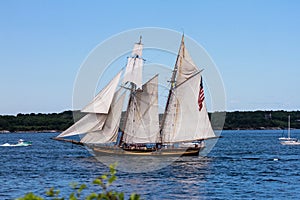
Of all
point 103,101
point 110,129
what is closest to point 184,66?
point 103,101

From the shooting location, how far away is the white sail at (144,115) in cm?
6450

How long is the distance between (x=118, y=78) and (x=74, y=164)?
11.7m

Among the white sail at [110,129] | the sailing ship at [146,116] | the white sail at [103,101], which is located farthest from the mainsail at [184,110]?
the white sail at [103,101]

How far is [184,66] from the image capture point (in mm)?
66000

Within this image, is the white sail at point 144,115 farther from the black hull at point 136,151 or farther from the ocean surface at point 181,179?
the ocean surface at point 181,179

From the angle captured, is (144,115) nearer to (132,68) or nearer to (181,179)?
(132,68)

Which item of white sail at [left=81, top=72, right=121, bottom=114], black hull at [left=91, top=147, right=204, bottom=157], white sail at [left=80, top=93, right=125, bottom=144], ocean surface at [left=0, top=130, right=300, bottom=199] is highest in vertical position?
white sail at [left=81, top=72, right=121, bottom=114]

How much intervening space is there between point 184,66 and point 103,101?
11.0 meters

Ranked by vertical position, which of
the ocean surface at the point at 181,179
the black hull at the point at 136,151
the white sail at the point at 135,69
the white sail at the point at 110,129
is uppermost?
the white sail at the point at 135,69

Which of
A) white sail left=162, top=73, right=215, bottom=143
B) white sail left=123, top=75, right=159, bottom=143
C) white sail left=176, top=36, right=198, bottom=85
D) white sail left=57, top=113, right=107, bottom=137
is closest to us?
white sail left=57, top=113, right=107, bottom=137

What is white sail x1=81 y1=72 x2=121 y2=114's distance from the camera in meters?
62.7

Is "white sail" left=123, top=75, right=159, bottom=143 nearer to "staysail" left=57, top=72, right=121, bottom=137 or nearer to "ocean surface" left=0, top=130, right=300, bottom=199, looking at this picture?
"staysail" left=57, top=72, right=121, bottom=137

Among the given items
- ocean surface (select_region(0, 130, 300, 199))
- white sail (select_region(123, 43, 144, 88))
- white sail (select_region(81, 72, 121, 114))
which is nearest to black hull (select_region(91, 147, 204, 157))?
ocean surface (select_region(0, 130, 300, 199))

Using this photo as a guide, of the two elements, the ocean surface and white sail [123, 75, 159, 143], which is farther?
white sail [123, 75, 159, 143]
